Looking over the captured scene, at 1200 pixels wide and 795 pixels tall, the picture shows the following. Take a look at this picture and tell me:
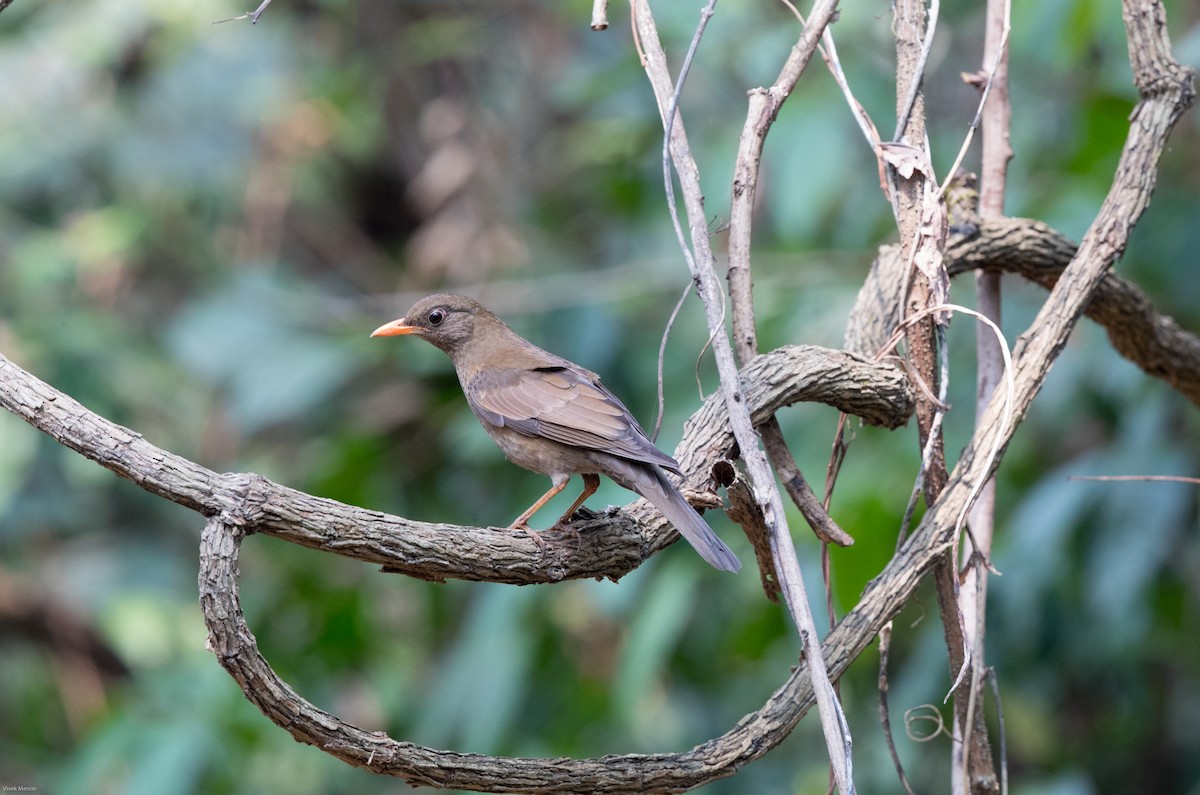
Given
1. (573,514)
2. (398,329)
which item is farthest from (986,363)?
(398,329)

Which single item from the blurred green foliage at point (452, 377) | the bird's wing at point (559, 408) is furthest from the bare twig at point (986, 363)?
the bird's wing at point (559, 408)

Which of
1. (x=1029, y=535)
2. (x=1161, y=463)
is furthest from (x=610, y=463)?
(x=1161, y=463)

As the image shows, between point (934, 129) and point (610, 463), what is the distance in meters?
5.17

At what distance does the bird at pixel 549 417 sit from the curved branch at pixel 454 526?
4.2 inches

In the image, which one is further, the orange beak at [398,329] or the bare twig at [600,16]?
the orange beak at [398,329]

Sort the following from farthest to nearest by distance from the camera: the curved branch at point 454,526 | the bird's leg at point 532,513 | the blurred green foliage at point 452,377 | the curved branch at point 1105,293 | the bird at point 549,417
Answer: the blurred green foliage at point 452,377
the curved branch at point 1105,293
the bird at point 549,417
the bird's leg at point 532,513
the curved branch at point 454,526

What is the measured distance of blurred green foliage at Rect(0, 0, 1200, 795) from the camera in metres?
5.14

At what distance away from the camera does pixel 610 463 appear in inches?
121

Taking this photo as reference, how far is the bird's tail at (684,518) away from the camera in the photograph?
262cm

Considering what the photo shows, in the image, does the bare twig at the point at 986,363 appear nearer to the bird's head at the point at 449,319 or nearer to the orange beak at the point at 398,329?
the bird's head at the point at 449,319

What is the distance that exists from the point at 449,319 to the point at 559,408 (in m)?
0.94

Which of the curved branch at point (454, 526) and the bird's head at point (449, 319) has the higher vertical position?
the bird's head at point (449, 319)

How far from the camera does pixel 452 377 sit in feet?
22.1

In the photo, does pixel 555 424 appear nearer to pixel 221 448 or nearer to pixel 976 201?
pixel 976 201
